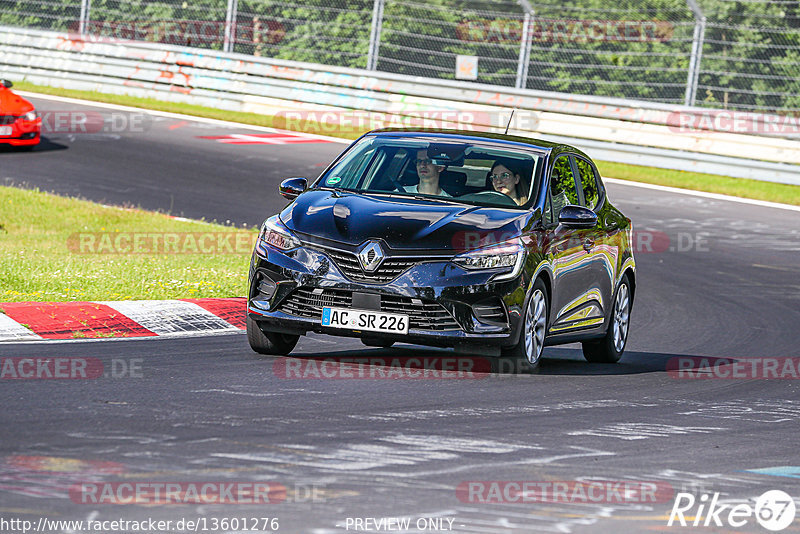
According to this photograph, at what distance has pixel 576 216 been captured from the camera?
9898mm

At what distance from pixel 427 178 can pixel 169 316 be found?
7.99 ft

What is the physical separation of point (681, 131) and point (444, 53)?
4.64 meters

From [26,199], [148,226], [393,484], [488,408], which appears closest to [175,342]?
[488,408]

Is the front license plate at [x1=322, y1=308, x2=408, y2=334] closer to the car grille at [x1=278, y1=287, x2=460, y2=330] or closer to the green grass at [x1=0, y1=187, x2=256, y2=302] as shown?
the car grille at [x1=278, y1=287, x2=460, y2=330]

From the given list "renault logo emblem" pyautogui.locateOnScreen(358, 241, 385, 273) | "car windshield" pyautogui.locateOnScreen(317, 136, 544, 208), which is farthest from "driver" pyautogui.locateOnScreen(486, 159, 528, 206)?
"renault logo emblem" pyautogui.locateOnScreen(358, 241, 385, 273)

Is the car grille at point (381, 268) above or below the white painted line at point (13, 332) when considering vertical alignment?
above

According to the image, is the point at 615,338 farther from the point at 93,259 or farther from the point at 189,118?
the point at 189,118

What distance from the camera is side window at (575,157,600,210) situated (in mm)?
11203

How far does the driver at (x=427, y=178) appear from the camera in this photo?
32.8ft

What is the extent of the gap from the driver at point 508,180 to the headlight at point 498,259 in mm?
800

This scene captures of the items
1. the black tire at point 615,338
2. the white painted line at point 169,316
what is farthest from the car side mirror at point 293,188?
the black tire at point 615,338

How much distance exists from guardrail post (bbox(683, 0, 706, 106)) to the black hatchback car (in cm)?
1293

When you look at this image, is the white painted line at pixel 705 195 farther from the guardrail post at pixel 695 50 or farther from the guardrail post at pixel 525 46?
the guardrail post at pixel 525 46

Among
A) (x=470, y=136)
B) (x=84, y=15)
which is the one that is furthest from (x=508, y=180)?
(x=84, y=15)
